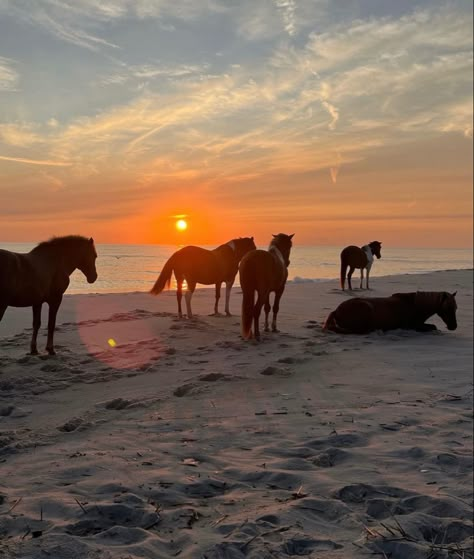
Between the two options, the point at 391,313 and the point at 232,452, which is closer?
the point at 232,452

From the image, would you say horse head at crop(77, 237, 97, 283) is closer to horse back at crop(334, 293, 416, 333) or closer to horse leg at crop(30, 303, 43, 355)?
horse leg at crop(30, 303, 43, 355)

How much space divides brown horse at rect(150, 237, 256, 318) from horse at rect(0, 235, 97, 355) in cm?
391

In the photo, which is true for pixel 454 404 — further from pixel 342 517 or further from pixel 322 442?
pixel 342 517

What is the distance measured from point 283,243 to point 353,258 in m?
6.64

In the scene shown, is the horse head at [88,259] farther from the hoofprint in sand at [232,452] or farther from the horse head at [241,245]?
the horse head at [241,245]

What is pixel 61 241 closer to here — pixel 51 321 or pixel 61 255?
pixel 61 255

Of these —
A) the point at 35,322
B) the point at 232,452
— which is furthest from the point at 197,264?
the point at 232,452

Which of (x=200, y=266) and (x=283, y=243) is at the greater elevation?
(x=283, y=243)

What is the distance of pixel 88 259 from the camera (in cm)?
Answer: 707

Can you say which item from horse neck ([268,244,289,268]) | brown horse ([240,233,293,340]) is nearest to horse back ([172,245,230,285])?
horse neck ([268,244,289,268])

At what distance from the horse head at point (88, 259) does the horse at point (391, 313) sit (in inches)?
195

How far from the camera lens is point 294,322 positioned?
1083 centimetres

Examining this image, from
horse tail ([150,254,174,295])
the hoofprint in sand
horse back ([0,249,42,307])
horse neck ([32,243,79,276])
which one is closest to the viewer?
the hoofprint in sand

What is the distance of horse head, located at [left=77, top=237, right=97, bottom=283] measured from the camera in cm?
698
